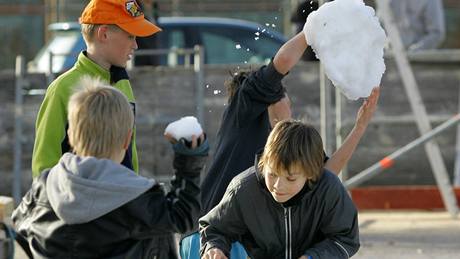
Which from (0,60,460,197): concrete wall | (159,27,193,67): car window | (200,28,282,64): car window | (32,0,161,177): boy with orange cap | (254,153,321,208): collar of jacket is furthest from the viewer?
(200,28,282,64): car window

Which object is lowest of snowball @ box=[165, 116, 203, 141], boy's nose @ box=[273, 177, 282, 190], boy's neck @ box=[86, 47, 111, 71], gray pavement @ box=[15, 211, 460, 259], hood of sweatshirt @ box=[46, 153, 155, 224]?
gray pavement @ box=[15, 211, 460, 259]

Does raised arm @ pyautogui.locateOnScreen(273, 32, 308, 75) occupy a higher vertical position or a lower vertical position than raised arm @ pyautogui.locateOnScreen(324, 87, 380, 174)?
higher

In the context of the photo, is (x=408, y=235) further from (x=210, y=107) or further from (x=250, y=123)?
(x=250, y=123)

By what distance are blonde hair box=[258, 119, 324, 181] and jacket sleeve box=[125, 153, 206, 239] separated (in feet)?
2.16

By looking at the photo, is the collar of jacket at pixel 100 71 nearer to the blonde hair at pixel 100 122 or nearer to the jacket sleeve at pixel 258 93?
the jacket sleeve at pixel 258 93

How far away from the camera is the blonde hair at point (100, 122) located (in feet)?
13.4

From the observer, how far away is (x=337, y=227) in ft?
16.4

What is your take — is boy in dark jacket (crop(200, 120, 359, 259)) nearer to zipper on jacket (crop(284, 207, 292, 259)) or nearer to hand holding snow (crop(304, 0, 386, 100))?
zipper on jacket (crop(284, 207, 292, 259))

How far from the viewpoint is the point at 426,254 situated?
367 inches

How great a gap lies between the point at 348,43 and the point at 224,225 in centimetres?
104

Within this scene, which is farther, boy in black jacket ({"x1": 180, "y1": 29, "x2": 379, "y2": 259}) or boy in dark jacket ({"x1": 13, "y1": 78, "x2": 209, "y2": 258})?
boy in black jacket ({"x1": 180, "y1": 29, "x2": 379, "y2": 259})

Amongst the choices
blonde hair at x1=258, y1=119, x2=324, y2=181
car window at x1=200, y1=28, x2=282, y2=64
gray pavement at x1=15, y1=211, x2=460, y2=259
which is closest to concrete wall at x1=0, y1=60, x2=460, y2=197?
gray pavement at x1=15, y1=211, x2=460, y2=259

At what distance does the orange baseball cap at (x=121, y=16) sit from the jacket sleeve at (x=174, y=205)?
111 centimetres

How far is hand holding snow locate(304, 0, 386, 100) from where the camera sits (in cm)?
544
